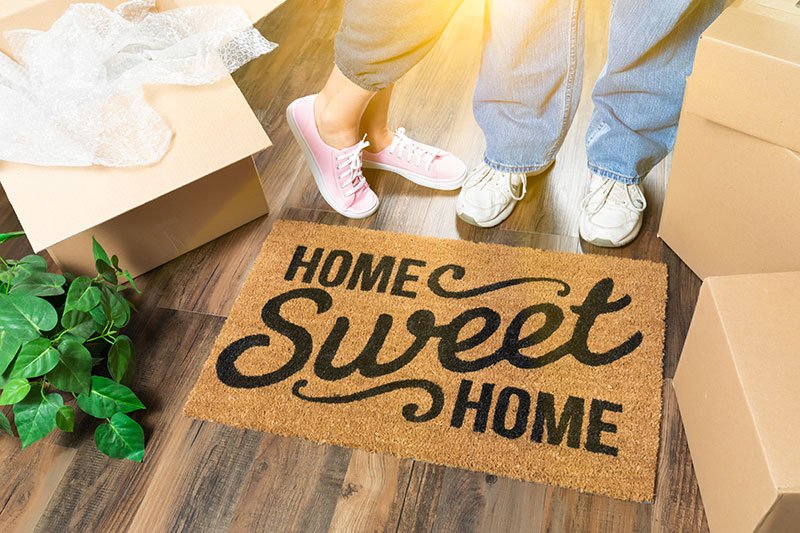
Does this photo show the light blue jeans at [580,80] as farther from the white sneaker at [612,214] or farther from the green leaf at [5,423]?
the green leaf at [5,423]

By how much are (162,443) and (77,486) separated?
13cm

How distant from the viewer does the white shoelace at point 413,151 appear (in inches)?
53.1

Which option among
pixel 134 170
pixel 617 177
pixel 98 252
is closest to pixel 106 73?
pixel 134 170

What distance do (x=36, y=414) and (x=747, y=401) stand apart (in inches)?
35.8

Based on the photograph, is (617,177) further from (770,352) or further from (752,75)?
(770,352)

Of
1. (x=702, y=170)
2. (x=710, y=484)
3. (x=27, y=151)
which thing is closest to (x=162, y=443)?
(x=27, y=151)

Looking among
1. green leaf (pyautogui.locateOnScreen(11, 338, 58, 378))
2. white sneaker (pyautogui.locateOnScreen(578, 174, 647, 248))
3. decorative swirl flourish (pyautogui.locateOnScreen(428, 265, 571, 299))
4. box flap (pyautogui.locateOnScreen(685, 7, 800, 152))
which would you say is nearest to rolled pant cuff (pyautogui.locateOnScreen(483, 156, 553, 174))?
white sneaker (pyautogui.locateOnScreen(578, 174, 647, 248))

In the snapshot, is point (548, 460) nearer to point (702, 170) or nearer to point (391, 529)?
point (391, 529)

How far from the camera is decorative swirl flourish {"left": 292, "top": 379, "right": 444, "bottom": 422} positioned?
102 centimetres

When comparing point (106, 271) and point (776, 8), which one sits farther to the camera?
point (106, 271)

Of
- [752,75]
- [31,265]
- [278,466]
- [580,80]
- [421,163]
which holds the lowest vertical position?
[278,466]

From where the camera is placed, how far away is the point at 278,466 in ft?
3.22

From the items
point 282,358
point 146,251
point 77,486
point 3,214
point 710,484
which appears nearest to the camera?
point 710,484

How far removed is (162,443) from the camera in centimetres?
102
